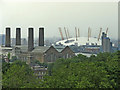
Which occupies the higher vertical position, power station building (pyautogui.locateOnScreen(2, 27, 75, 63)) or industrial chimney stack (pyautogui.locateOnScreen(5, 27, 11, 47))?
industrial chimney stack (pyautogui.locateOnScreen(5, 27, 11, 47))

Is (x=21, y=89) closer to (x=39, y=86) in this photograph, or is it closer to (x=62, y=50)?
(x=39, y=86)

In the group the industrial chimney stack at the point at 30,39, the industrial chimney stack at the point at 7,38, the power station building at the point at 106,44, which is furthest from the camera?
the power station building at the point at 106,44

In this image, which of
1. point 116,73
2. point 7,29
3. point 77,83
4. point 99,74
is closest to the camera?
point 77,83

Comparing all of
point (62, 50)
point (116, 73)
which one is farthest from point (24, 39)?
point (116, 73)

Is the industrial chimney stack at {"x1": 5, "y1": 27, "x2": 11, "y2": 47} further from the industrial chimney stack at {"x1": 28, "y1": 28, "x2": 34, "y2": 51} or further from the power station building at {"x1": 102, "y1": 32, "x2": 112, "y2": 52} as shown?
the power station building at {"x1": 102, "y1": 32, "x2": 112, "y2": 52}

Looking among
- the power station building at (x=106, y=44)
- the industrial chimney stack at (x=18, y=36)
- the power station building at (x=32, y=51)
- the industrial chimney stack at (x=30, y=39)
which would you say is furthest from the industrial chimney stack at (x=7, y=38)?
the power station building at (x=106, y=44)

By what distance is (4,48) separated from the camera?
3691 centimetres

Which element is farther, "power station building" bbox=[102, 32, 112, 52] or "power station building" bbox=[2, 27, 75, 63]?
"power station building" bbox=[102, 32, 112, 52]

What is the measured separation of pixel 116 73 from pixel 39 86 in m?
3.79

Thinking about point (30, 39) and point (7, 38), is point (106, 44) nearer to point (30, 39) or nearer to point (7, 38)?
point (30, 39)

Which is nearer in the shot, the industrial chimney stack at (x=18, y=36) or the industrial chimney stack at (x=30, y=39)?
the industrial chimney stack at (x=30, y=39)

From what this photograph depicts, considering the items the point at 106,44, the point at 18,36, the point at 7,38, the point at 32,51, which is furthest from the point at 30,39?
the point at 106,44

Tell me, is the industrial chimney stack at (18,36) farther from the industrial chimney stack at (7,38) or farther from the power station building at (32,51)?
the industrial chimney stack at (7,38)

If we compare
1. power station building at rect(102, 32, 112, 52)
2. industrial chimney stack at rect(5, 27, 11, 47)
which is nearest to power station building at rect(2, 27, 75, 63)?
industrial chimney stack at rect(5, 27, 11, 47)
